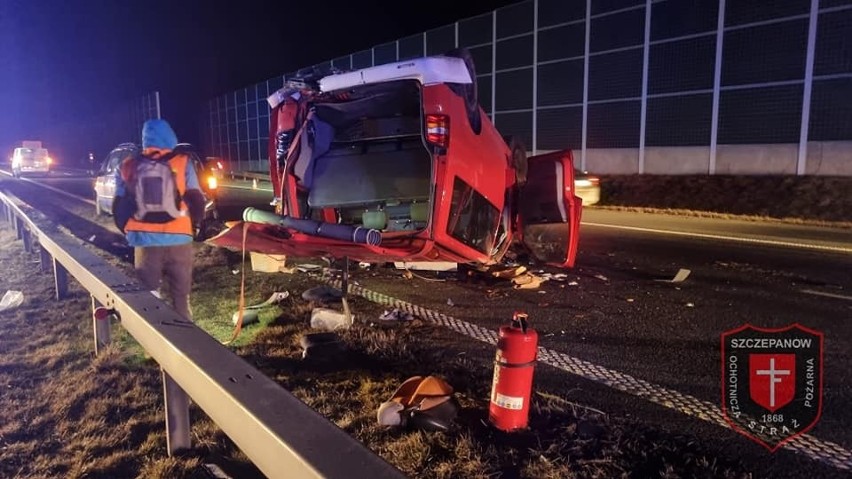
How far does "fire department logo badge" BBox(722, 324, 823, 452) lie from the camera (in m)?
3.31

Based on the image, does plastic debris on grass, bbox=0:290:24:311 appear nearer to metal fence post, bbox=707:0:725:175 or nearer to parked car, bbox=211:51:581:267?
parked car, bbox=211:51:581:267

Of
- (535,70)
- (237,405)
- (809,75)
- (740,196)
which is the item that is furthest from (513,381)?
(535,70)

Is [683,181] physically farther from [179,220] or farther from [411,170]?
[179,220]

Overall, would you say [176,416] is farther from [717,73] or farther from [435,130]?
[717,73]

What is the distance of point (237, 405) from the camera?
6.48 feet

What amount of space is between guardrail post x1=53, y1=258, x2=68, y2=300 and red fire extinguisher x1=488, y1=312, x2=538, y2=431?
539 cm

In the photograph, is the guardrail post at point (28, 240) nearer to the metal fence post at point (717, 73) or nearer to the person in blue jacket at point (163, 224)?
the person in blue jacket at point (163, 224)

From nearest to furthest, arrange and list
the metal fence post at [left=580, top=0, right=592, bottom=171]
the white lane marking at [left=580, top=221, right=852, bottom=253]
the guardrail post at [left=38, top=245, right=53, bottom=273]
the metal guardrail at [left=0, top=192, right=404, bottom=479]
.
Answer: the metal guardrail at [left=0, top=192, right=404, bottom=479] → the guardrail post at [left=38, top=245, right=53, bottom=273] → the white lane marking at [left=580, top=221, right=852, bottom=253] → the metal fence post at [left=580, top=0, right=592, bottom=171]

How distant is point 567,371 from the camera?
165 inches

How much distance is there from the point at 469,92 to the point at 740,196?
12.6 meters

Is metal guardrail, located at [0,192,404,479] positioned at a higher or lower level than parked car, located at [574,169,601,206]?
lower

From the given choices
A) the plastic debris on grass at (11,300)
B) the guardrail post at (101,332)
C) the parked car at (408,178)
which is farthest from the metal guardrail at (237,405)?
the plastic debris on grass at (11,300)

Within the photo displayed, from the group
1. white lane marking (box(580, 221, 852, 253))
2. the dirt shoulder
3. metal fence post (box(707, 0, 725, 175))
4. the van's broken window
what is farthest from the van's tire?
metal fence post (box(707, 0, 725, 175))

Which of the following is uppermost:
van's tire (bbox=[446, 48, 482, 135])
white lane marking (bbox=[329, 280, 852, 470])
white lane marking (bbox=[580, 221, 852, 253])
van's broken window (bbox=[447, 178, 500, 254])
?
van's tire (bbox=[446, 48, 482, 135])
